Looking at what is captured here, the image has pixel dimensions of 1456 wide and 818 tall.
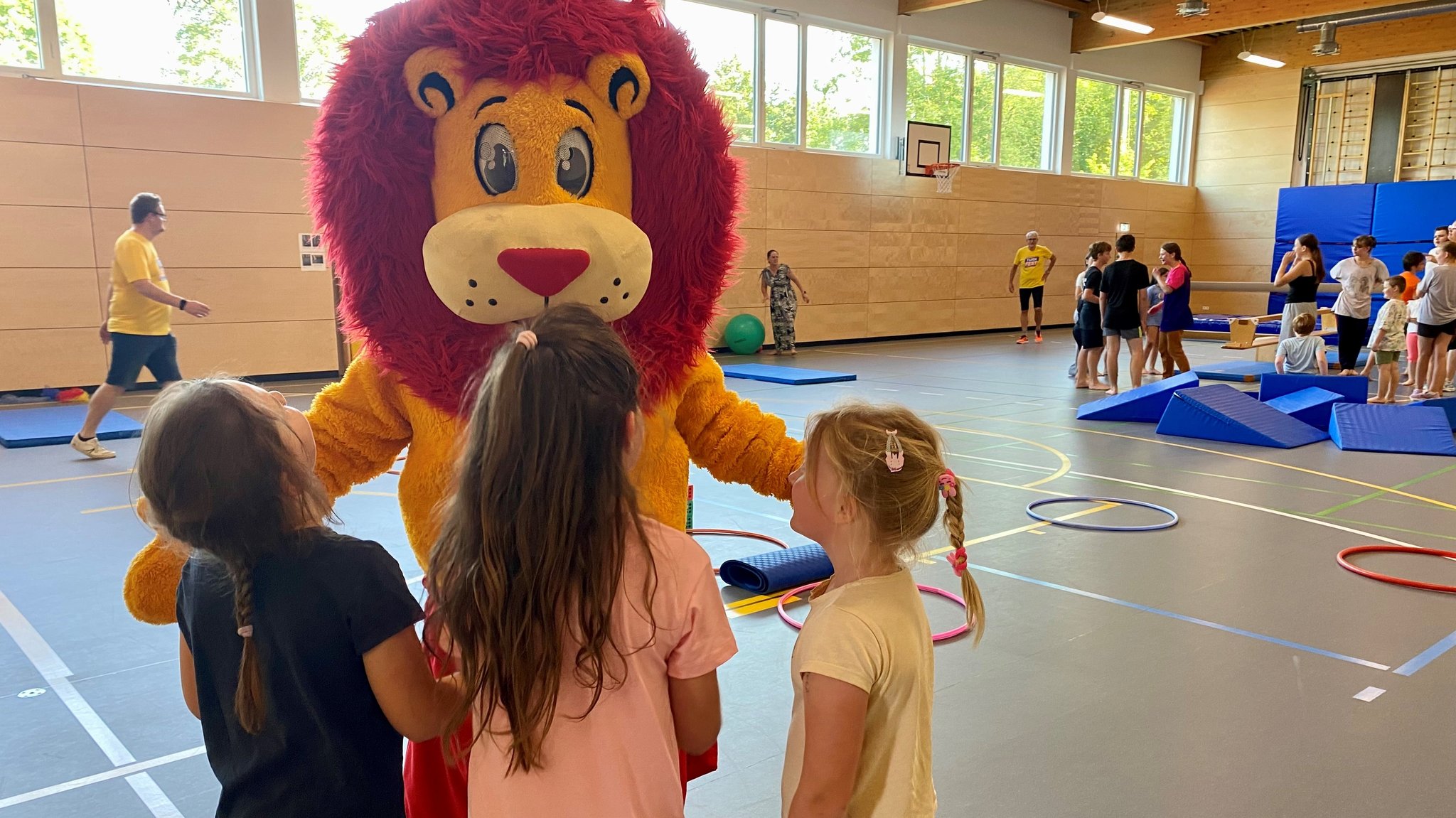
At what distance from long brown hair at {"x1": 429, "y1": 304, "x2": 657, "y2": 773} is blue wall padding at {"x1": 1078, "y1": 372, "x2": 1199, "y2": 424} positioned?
25.9 feet

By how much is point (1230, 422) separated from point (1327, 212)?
1425 centimetres

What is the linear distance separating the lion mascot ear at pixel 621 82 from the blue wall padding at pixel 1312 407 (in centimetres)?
780

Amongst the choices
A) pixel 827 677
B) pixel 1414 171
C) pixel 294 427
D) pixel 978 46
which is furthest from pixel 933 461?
pixel 1414 171

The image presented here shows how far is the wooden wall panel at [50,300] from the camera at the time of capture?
9.17 meters

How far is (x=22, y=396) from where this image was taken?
9414mm

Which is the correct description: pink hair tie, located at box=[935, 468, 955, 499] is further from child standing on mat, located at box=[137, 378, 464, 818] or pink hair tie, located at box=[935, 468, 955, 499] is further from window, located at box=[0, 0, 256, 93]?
window, located at box=[0, 0, 256, 93]

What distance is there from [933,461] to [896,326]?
15.7 meters

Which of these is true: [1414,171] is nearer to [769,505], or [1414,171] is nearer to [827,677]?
[769,505]

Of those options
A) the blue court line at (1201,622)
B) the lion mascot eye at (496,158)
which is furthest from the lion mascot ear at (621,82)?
the blue court line at (1201,622)

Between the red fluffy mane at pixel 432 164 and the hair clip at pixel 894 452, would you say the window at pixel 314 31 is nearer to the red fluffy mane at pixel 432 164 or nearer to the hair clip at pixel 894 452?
the red fluffy mane at pixel 432 164

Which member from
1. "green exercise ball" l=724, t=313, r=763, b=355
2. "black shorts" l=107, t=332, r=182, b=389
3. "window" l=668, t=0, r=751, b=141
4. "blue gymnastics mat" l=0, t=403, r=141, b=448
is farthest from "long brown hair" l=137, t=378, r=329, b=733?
"window" l=668, t=0, r=751, b=141

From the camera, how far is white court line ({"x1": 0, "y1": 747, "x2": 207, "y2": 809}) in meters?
2.45

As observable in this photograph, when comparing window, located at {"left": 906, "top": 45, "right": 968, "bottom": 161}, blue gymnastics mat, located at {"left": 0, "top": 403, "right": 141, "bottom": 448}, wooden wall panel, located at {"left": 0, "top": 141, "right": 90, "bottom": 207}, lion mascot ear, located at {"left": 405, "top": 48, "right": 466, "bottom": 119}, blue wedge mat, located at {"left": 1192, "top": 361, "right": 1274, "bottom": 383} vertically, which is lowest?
blue wedge mat, located at {"left": 1192, "top": 361, "right": 1274, "bottom": 383}

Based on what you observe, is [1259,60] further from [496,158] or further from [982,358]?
[496,158]
